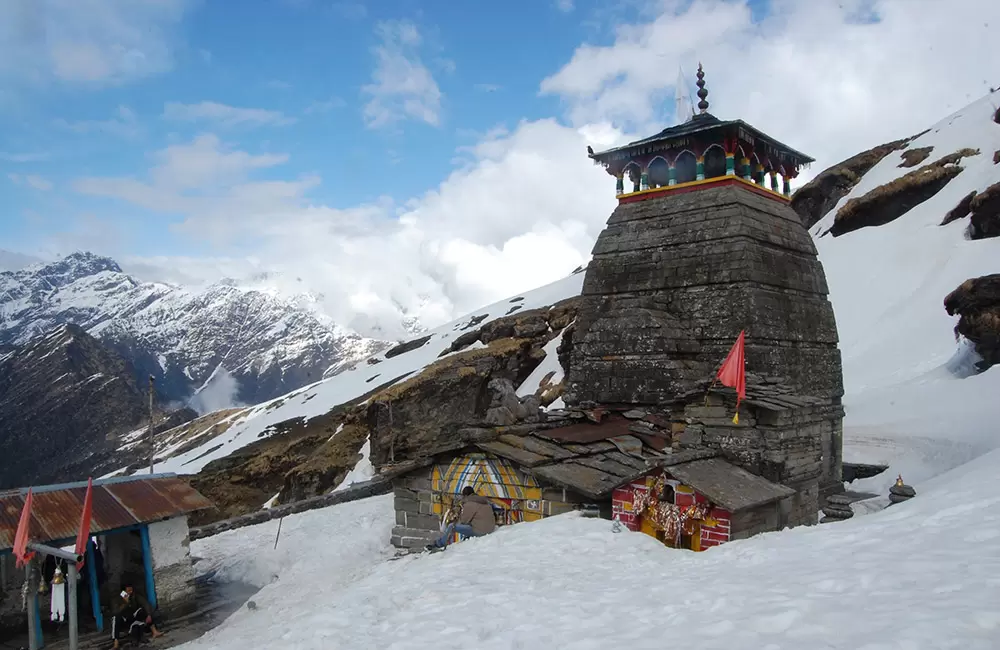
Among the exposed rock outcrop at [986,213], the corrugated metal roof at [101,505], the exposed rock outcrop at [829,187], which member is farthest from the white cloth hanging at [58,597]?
the exposed rock outcrop at [829,187]

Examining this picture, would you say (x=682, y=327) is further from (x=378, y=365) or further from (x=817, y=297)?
(x=378, y=365)

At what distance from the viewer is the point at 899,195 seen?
208ft

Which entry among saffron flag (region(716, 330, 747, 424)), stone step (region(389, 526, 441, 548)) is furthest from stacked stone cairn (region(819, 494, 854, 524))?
stone step (region(389, 526, 441, 548))

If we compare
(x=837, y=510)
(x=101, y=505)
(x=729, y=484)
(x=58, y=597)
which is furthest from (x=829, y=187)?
(x=58, y=597)

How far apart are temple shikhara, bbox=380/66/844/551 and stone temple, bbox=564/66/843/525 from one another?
0.04 m

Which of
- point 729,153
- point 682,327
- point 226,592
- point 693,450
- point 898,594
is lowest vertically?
point 226,592

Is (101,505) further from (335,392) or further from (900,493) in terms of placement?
(335,392)

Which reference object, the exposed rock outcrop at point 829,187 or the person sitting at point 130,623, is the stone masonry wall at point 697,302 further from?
the exposed rock outcrop at point 829,187

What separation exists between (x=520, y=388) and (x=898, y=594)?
4238 centimetres

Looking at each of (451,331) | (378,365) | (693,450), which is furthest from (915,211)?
(693,450)

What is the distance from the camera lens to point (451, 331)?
77000mm

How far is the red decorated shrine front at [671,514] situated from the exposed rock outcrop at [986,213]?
47659mm

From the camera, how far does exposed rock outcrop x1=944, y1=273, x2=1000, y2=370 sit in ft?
104

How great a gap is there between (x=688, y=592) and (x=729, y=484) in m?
4.37
